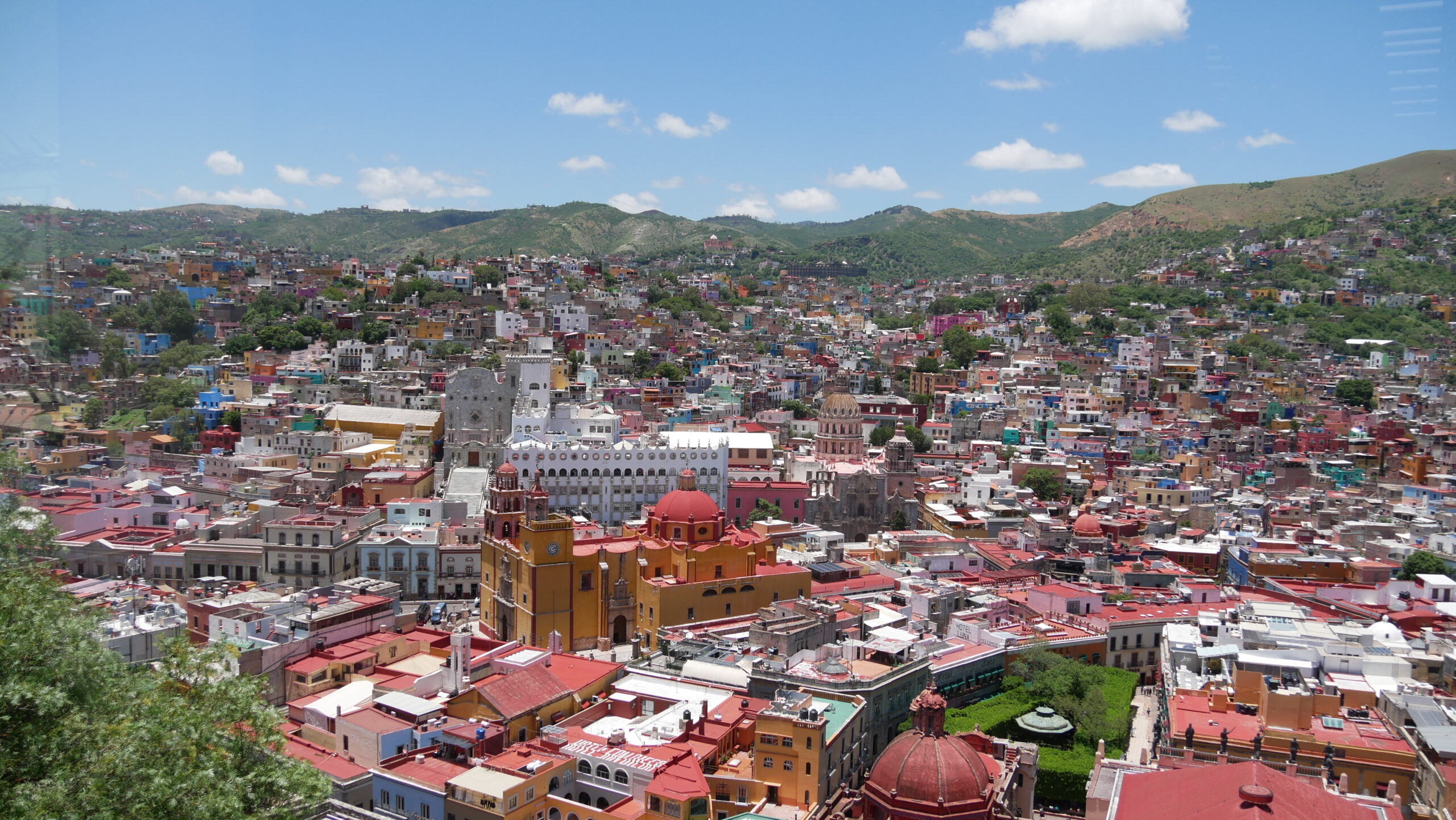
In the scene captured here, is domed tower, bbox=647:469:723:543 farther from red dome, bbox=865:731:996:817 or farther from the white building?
red dome, bbox=865:731:996:817

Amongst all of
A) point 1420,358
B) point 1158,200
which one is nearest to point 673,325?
point 1420,358

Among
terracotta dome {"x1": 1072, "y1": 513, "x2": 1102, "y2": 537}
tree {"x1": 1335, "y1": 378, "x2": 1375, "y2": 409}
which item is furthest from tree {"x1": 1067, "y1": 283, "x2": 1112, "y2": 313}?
terracotta dome {"x1": 1072, "y1": 513, "x2": 1102, "y2": 537}

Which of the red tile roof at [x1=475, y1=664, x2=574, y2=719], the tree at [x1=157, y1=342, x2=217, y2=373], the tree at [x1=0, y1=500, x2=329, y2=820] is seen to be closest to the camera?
the tree at [x1=0, y1=500, x2=329, y2=820]

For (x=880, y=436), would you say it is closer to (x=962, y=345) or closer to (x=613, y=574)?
(x=962, y=345)

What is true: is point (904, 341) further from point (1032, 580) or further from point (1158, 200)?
point (1158, 200)

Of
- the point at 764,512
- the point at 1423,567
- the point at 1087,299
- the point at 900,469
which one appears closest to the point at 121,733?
the point at 764,512
